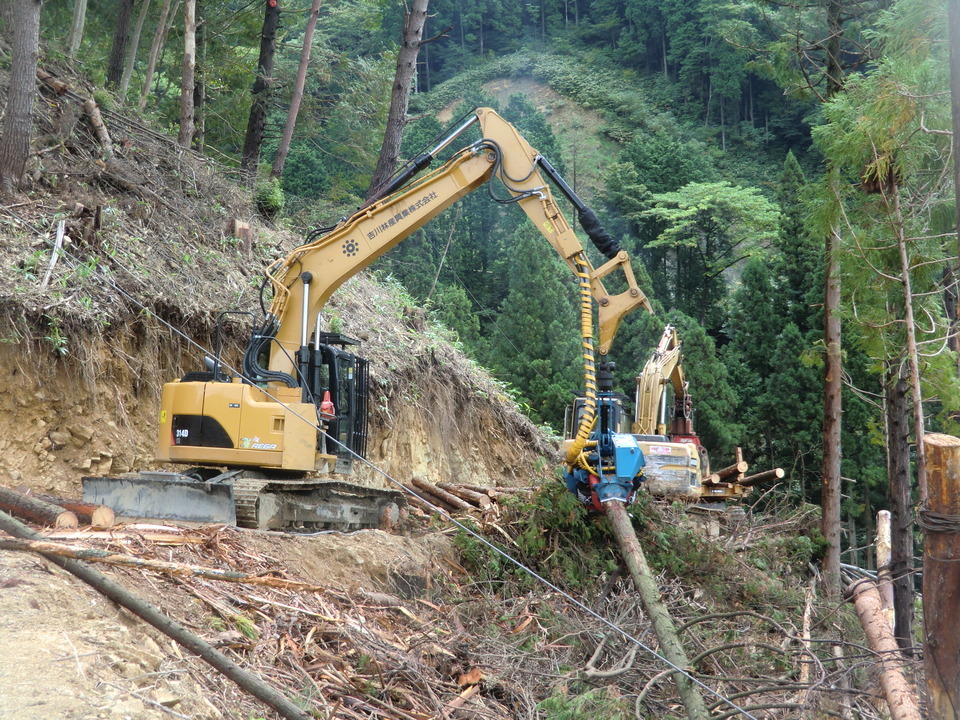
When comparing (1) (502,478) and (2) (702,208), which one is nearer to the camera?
(1) (502,478)

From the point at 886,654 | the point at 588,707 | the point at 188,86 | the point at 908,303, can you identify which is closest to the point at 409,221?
the point at 908,303

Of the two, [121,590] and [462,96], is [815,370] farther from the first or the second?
[462,96]

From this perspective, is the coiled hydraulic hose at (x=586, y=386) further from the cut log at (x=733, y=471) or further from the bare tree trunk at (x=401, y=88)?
the bare tree trunk at (x=401, y=88)

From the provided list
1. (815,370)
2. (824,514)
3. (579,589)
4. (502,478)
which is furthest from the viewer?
(815,370)

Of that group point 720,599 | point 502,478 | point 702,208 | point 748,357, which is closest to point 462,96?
point 702,208

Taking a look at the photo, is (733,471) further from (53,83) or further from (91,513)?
(53,83)

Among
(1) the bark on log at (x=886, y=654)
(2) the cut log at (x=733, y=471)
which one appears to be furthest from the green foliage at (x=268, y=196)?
(1) the bark on log at (x=886, y=654)

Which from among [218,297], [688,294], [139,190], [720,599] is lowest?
[720,599]

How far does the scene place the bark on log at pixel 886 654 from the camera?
455cm

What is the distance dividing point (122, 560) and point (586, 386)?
440cm

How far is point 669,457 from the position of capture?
1466cm

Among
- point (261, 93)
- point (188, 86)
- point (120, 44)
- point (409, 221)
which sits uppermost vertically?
point (120, 44)

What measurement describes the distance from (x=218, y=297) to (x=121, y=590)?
7.99 meters

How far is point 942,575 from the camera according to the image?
4.14 metres
